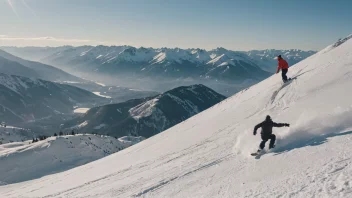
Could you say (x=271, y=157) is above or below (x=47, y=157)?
above

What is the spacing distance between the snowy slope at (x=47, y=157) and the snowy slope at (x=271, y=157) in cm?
2822

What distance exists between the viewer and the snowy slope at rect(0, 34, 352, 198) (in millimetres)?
10875

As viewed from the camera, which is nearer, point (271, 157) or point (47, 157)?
point (271, 157)

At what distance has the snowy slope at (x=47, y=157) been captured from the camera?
5138cm

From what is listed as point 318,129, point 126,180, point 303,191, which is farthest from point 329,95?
point 126,180

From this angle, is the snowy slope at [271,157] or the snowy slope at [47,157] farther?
the snowy slope at [47,157]

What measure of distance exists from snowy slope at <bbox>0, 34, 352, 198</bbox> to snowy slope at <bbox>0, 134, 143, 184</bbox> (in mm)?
28217

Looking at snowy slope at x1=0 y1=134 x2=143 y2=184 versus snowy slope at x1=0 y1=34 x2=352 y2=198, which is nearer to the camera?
snowy slope at x1=0 y1=34 x2=352 y2=198

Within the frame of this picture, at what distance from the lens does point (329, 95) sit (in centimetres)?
1909

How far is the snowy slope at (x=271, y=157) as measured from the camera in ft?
35.7

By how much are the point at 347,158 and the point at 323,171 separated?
44.9 inches

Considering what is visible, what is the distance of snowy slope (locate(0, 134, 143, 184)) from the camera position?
169 ft

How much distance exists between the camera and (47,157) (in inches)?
2207

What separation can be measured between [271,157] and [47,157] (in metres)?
51.0
